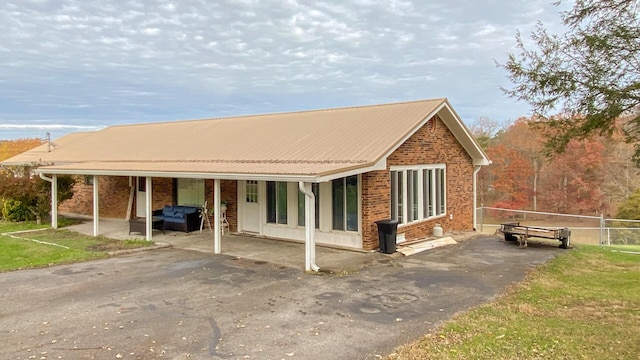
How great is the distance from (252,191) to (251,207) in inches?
20.7

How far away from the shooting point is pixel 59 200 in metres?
17.8

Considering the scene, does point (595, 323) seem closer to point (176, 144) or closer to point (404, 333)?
point (404, 333)

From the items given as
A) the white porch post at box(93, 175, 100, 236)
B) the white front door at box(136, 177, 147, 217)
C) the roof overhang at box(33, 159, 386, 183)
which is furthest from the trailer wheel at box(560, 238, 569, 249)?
the white front door at box(136, 177, 147, 217)

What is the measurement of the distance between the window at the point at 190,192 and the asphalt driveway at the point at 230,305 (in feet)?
16.1

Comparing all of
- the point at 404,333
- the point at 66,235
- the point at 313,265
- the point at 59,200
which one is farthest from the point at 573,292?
the point at 59,200

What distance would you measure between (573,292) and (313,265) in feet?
16.2

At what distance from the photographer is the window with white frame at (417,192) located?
495 inches

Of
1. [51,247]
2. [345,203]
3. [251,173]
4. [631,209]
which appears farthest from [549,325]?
[631,209]

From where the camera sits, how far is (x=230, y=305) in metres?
7.21

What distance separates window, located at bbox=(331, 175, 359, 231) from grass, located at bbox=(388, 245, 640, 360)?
4.50 m

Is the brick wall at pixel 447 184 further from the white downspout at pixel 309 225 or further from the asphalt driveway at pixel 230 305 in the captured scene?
the white downspout at pixel 309 225

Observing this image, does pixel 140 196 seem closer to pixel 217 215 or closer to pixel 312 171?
pixel 217 215

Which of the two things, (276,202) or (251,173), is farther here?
(276,202)

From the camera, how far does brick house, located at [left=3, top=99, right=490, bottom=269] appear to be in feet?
37.4
